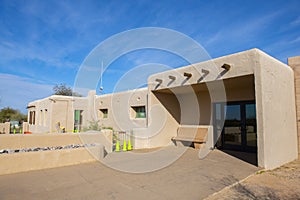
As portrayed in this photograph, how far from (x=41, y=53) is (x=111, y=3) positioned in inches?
325

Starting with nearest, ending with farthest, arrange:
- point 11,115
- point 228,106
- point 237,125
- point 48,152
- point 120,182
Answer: point 120,182 → point 48,152 → point 237,125 → point 228,106 → point 11,115

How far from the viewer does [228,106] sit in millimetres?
9406

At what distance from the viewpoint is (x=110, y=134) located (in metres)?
8.66

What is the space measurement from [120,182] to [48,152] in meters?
2.70

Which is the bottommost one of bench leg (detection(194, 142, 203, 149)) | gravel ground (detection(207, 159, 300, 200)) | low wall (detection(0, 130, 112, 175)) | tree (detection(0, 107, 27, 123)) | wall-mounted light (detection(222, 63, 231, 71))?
gravel ground (detection(207, 159, 300, 200))

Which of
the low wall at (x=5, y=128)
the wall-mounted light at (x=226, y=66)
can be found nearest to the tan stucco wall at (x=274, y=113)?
the wall-mounted light at (x=226, y=66)

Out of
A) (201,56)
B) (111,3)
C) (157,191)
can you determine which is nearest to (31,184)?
(157,191)

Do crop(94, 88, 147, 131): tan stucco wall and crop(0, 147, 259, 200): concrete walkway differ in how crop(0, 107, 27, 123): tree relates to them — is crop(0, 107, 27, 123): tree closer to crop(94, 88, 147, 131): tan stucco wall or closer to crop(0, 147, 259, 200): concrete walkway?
crop(94, 88, 147, 131): tan stucco wall

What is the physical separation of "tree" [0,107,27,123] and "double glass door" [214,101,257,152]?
32426 millimetres

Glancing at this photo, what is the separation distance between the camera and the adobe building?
236 inches

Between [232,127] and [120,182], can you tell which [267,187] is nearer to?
[120,182]

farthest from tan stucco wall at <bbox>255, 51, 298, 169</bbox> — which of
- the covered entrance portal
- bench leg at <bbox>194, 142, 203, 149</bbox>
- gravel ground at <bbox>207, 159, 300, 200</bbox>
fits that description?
bench leg at <bbox>194, 142, 203, 149</bbox>

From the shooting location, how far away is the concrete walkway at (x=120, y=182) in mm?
3881

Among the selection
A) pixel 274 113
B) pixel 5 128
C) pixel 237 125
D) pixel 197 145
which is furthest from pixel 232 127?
pixel 5 128
